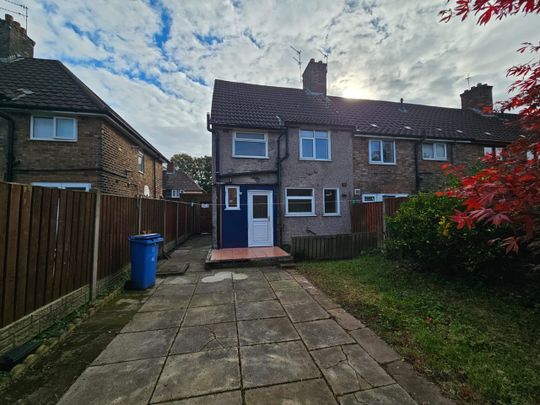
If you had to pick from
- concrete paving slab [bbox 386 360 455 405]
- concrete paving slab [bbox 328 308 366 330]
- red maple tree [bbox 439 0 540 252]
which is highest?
red maple tree [bbox 439 0 540 252]

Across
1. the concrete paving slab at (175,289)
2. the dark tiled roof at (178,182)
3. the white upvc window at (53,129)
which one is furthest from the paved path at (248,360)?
the dark tiled roof at (178,182)

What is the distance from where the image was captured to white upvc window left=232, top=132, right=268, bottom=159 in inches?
385

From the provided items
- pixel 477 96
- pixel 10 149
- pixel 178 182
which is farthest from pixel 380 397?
pixel 178 182

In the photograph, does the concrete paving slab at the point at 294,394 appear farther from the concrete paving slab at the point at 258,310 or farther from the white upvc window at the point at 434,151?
the white upvc window at the point at 434,151

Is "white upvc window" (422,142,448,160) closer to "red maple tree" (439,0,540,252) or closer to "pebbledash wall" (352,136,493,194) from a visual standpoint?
"pebbledash wall" (352,136,493,194)

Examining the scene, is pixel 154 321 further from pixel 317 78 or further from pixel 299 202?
pixel 317 78

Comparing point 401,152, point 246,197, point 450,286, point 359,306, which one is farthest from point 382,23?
point 359,306

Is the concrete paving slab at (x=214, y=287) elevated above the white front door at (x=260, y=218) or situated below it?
below

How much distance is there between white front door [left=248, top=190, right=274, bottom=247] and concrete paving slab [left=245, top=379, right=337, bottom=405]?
7.47 metres

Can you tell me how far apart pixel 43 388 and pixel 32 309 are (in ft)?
3.97

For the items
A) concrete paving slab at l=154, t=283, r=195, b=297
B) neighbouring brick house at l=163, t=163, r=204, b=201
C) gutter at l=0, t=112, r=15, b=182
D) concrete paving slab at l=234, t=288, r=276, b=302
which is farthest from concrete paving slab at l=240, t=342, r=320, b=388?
neighbouring brick house at l=163, t=163, r=204, b=201

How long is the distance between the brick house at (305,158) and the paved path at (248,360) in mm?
5613

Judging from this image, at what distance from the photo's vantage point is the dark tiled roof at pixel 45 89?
814cm

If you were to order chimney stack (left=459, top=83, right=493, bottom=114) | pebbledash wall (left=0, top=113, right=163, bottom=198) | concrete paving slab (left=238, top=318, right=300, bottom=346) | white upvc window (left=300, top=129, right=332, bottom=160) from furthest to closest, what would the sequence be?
chimney stack (left=459, top=83, right=493, bottom=114) < white upvc window (left=300, top=129, right=332, bottom=160) < pebbledash wall (left=0, top=113, right=163, bottom=198) < concrete paving slab (left=238, top=318, right=300, bottom=346)
